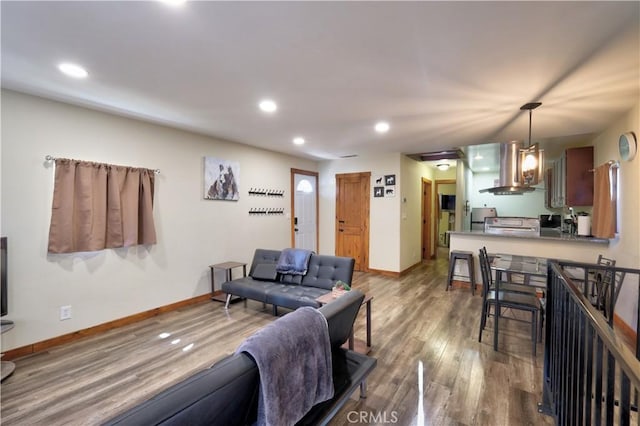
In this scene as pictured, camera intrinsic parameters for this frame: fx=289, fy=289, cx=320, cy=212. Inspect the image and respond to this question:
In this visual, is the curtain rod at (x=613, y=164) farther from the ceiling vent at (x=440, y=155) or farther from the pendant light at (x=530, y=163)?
the ceiling vent at (x=440, y=155)

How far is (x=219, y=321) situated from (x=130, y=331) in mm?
935

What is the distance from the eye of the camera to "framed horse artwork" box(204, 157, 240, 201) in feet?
14.0

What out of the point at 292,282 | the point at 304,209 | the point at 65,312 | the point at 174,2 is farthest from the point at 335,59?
the point at 304,209

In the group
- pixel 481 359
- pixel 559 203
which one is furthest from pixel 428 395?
pixel 559 203

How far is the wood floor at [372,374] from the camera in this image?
1.96 meters

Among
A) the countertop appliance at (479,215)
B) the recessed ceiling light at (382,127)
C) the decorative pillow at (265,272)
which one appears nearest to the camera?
the recessed ceiling light at (382,127)

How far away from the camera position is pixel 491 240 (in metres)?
4.54

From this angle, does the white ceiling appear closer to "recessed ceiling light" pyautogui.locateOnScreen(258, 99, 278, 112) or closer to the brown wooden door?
"recessed ceiling light" pyautogui.locateOnScreen(258, 99, 278, 112)

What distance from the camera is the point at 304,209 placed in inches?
249

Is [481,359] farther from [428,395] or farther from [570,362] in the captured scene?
[570,362]

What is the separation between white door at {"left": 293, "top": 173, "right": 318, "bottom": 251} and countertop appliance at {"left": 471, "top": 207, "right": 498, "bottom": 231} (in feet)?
14.0

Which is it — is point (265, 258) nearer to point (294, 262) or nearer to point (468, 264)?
point (294, 262)

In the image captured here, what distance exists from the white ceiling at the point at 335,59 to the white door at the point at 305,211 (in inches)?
109

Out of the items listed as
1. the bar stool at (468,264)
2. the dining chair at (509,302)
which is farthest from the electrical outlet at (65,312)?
the bar stool at (468,264)
